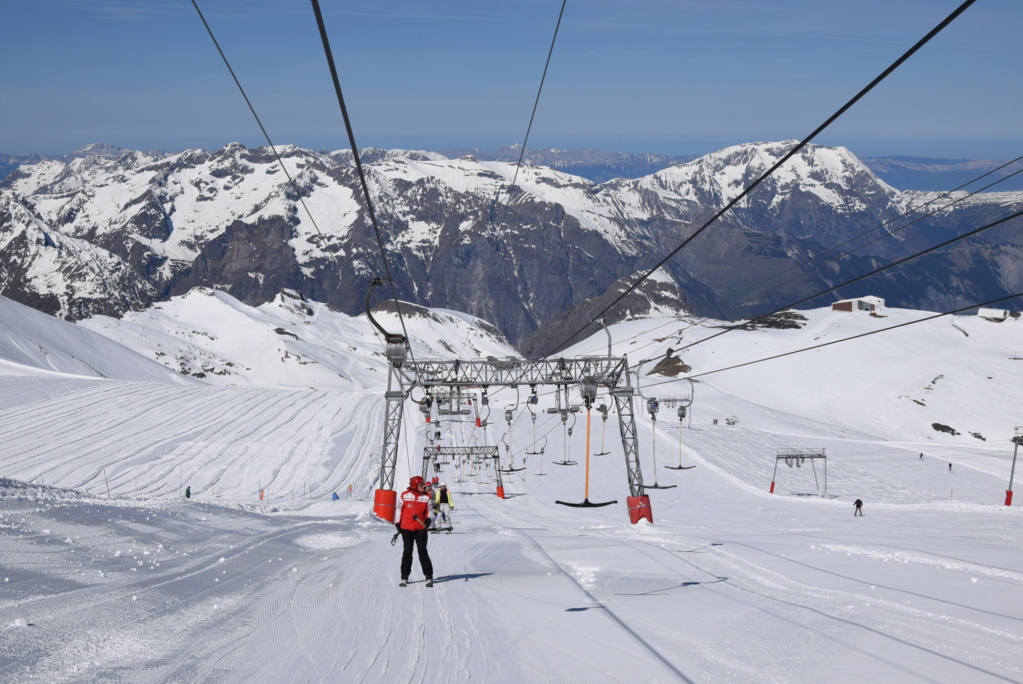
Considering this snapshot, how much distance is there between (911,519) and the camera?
37375mm

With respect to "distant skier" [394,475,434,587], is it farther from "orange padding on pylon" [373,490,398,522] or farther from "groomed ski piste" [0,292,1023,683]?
"orange padding on pylon" [373,490,398,522]

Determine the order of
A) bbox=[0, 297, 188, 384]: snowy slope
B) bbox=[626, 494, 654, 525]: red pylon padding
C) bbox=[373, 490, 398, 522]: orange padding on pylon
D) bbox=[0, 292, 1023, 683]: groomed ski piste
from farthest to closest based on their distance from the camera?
bbox=[0, 297, 188, 384]: snowy slope, bbox=[626, 494, 654, 525]: red pylon padding, bbox=[373, 490, 398, 522]: orange padding on pylon, bbox=[0, 292, 1023, 683]: groomed ski piste

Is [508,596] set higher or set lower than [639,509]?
lower

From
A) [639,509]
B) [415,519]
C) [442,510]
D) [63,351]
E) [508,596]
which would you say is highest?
[63,351]

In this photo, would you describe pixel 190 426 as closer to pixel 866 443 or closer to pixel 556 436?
pixel 556 436

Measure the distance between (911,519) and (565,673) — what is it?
32611 millimetres

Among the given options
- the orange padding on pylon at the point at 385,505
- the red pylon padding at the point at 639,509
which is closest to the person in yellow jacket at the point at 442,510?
the orange padding on pylon at the point at 385,505

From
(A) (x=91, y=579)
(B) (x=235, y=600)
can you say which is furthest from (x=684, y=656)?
(A) (x=91, y=579)

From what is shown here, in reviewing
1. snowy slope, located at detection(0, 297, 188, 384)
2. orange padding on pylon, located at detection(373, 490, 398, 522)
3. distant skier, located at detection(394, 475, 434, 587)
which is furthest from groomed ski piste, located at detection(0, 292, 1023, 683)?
snowy slope, located at detection(0, 297, 188, 384)

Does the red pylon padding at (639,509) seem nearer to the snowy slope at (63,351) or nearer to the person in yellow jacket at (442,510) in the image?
the person in yellow jacket at (442,510)

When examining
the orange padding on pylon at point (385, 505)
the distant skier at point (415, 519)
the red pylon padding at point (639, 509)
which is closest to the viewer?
the distant skier at point (415, 519)

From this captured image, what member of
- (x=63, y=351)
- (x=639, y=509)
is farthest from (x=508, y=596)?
(x=63, y=351)

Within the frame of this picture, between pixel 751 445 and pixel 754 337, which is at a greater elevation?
pixel 754 337

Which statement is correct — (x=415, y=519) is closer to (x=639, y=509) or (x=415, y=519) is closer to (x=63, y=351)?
(x=639, y=509)
